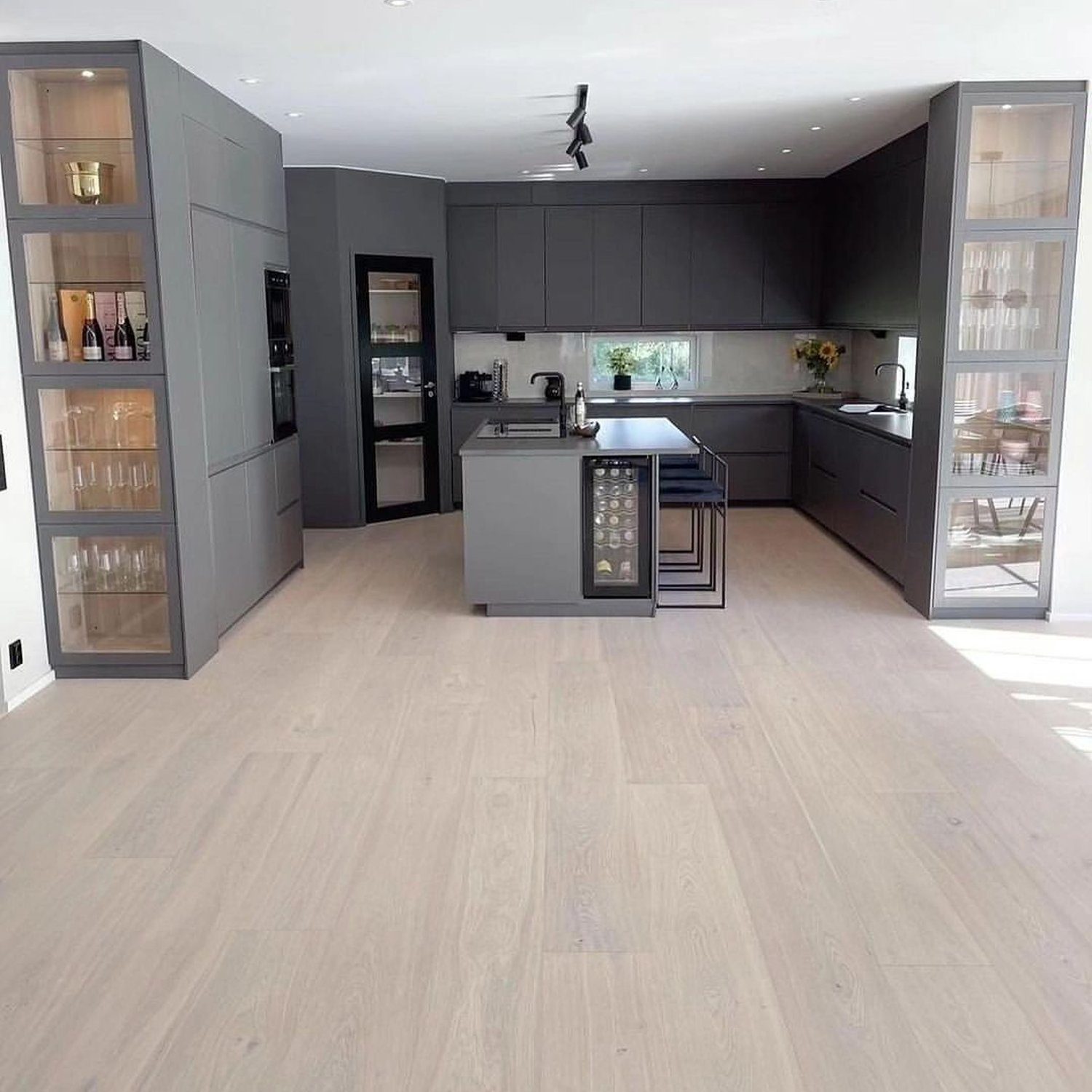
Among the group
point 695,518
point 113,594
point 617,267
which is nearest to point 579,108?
point 695,518

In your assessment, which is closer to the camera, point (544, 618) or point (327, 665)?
point (327, 665)

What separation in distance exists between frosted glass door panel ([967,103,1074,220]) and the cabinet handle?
164 centimetres

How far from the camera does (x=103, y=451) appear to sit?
15.5 feet

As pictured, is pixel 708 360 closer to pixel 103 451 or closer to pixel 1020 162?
pixel 1020 162

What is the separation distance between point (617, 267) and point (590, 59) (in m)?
4.12

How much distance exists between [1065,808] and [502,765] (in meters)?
1.77

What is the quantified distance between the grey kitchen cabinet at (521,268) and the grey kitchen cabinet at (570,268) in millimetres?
58

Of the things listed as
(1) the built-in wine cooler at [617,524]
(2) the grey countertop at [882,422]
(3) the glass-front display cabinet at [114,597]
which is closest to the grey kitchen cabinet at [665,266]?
(2) the grey countertop at [882,422]

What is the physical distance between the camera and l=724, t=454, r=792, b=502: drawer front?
8.84 meters

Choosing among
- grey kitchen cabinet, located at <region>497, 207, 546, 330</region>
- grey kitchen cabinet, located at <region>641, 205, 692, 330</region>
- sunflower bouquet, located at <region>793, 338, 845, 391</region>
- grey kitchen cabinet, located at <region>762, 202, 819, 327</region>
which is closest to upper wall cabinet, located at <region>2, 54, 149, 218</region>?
grey kitchen cabinet, located at <region>497, 207, 546, 330</region>

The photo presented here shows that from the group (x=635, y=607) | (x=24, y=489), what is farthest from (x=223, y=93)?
(x=635, y=607)

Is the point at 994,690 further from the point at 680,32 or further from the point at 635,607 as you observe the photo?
the point at 680,32

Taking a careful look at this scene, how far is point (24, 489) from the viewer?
459cm

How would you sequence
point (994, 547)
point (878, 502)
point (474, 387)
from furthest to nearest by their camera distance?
point (474, 387), point (878, 502), point (994, 547)
